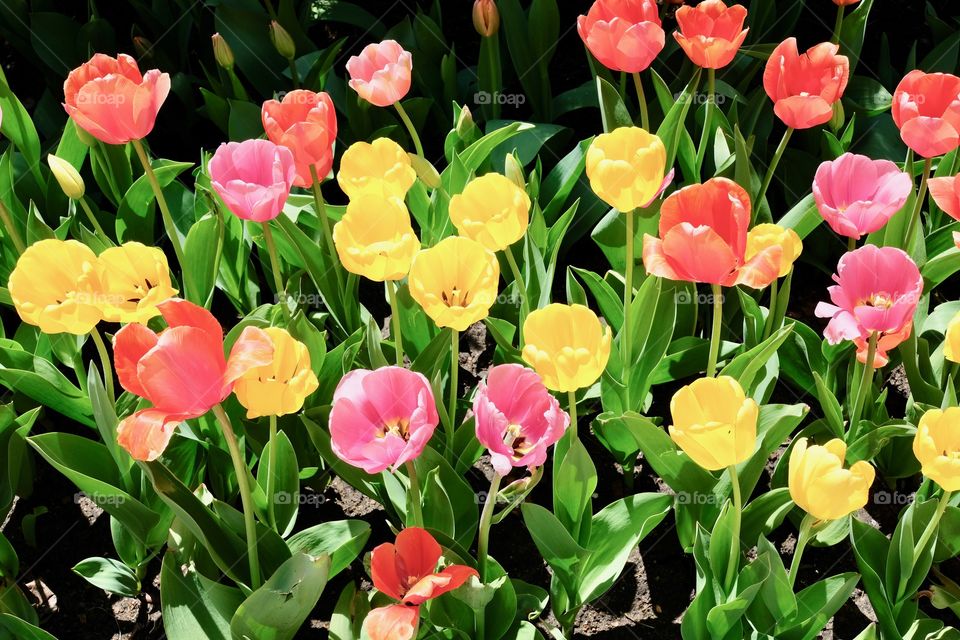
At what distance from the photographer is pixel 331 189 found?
2.81 metres

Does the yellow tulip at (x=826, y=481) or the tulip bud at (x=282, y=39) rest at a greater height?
the tulip bud at (x=282, y=39)

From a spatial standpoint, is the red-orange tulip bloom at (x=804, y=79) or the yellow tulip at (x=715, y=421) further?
the red-orange tulip bloom at (x=804, y=79)

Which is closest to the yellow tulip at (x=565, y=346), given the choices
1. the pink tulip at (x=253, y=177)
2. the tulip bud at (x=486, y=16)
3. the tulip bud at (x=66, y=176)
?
the pink tulip at (x=253, y=177)

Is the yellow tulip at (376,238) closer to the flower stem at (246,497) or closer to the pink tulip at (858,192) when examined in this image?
the flower stem at (246,497)

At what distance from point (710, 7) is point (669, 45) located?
84 cm

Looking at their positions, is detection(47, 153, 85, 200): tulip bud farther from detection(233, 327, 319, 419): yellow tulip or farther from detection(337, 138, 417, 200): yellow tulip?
detection(233, 327, 319, 419): yellow tulip

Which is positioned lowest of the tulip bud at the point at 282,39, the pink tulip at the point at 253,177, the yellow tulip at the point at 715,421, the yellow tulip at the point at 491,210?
the yellow tulip at the point at 715,421

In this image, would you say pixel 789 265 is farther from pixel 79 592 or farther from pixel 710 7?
pixel 79 592

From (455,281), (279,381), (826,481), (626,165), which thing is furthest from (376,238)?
(826,481)

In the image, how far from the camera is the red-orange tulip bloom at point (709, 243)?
152cm

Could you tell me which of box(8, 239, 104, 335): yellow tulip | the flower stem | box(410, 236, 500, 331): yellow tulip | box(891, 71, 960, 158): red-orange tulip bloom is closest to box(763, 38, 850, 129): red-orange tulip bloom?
box(891, 71, 960, 158): red-orange tulip bloom

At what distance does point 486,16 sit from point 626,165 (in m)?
0.90

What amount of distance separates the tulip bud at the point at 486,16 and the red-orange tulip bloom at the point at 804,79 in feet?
2.42

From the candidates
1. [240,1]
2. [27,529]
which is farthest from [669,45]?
[27,529]
